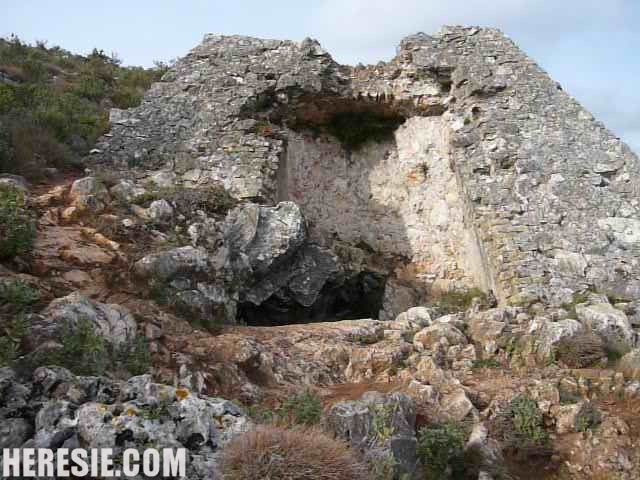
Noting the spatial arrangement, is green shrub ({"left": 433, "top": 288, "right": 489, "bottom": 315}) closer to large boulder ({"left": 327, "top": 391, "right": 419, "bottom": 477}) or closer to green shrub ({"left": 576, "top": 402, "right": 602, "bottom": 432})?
green shrub ({"left": 576, "top": 402, "right": 602, "bottom": 432})

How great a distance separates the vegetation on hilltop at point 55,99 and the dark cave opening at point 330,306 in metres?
3.88

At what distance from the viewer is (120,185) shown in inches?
321

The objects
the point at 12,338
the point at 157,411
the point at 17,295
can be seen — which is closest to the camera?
the point at 157,411

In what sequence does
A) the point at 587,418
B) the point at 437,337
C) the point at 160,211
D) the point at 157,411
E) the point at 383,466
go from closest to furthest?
the point at 157,411
the point at 383,466
the point at 587,418
the point at 437,337
the point at 160,211

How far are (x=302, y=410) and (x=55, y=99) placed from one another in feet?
33.8

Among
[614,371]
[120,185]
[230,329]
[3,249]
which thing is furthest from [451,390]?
[120,185]

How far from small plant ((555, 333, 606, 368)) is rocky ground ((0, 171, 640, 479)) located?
1 centimetres

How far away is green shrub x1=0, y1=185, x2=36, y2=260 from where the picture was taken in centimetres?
574

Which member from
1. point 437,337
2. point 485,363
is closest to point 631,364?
point 485,363

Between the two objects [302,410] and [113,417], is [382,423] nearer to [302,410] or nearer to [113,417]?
[302,410]

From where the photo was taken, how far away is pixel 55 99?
1219 cm

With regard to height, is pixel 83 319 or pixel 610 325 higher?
pixel 83 319

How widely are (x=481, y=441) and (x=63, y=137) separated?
894 centimetres

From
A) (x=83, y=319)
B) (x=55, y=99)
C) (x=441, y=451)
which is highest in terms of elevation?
(x=55, y=99)
